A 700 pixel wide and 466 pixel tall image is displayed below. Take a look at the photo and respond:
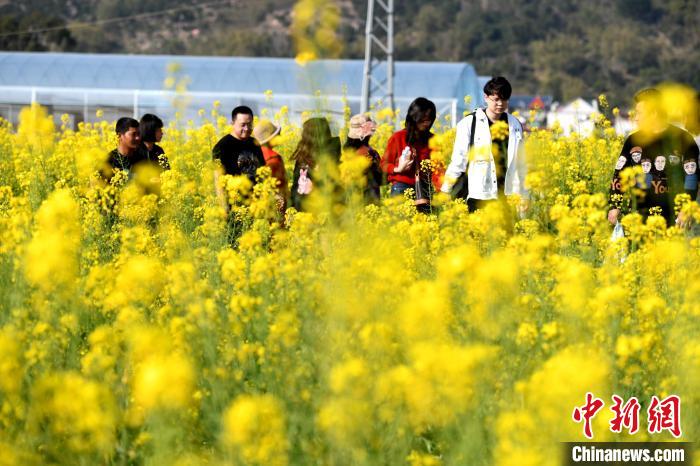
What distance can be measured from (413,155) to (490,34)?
79.2 m

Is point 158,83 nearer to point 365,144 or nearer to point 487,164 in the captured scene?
point 365,144

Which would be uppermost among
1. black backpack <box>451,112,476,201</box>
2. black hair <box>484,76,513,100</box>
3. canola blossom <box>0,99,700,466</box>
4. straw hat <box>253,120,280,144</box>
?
black hair <box>484,76,513,100</box>

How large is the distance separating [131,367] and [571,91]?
77890mm

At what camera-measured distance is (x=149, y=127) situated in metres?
7.97

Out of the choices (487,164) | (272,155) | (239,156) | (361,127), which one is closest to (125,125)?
(239,156)

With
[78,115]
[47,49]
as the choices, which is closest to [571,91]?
[47,49]

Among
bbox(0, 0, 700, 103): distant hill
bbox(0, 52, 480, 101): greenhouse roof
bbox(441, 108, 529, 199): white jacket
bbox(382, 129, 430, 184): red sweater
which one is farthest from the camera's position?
bbox(0, 0, 700, 103): distant hill

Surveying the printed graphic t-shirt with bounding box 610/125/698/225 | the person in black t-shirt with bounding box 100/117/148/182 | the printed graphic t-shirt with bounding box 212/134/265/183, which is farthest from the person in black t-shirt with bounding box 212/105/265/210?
the printed graphic t-shirt with bounding box 610/125/698/225

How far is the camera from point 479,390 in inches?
131

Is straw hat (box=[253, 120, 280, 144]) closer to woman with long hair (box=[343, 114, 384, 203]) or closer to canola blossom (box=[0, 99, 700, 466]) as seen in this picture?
woman with long hair (box=[343, 114, 384, 203])

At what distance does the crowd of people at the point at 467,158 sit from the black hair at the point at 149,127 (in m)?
0.26

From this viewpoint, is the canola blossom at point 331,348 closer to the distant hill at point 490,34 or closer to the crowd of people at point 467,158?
the crowd of people at point 467,158

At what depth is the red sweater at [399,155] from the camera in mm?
7363

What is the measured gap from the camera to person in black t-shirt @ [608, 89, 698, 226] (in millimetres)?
6297
